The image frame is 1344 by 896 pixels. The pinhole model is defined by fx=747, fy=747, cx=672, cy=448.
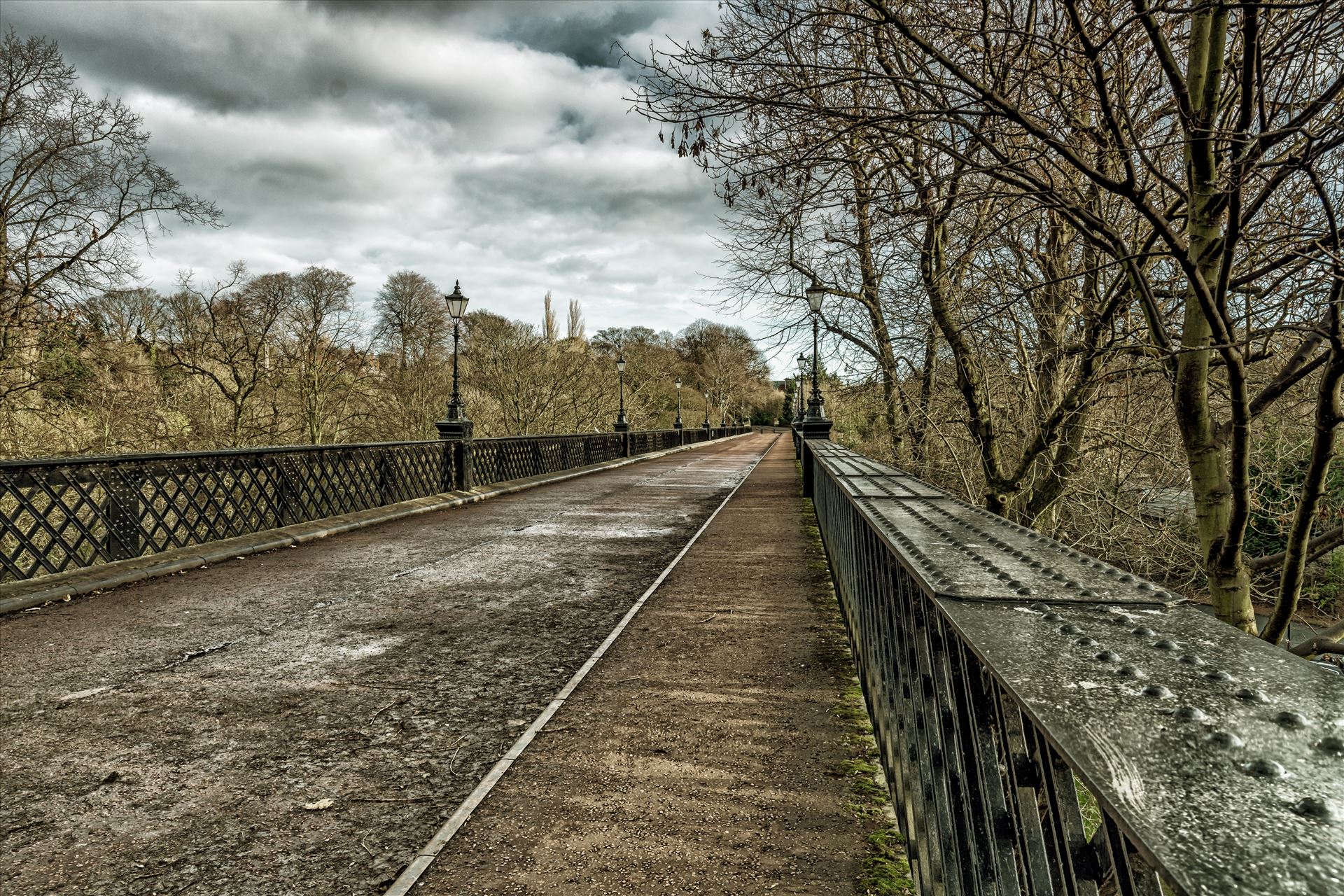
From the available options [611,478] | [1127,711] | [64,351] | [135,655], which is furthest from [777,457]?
[1127,711]

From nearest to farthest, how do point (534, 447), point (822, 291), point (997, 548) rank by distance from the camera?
point (997, 548) → point (822, 291) → point (534, 447)

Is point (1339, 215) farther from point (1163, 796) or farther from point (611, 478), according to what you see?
point (611, 478)

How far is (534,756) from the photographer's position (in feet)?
12.1

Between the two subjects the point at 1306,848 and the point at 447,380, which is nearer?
the point at 1306,848

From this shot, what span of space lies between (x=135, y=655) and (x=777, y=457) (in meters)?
32.0

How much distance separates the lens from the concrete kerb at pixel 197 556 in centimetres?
703

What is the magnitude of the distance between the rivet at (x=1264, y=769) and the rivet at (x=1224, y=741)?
0.04m

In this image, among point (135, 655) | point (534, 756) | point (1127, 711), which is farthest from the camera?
point (135, 655)

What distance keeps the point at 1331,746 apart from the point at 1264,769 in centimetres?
13

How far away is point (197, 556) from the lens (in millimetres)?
8875

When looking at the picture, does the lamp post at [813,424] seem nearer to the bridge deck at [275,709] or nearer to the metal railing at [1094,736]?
the bridge deck at [275,709]

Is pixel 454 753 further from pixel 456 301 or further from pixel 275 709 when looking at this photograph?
pixel 456 301

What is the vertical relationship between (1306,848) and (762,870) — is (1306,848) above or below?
above

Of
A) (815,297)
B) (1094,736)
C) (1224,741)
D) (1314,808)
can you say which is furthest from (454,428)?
(1314,808)
